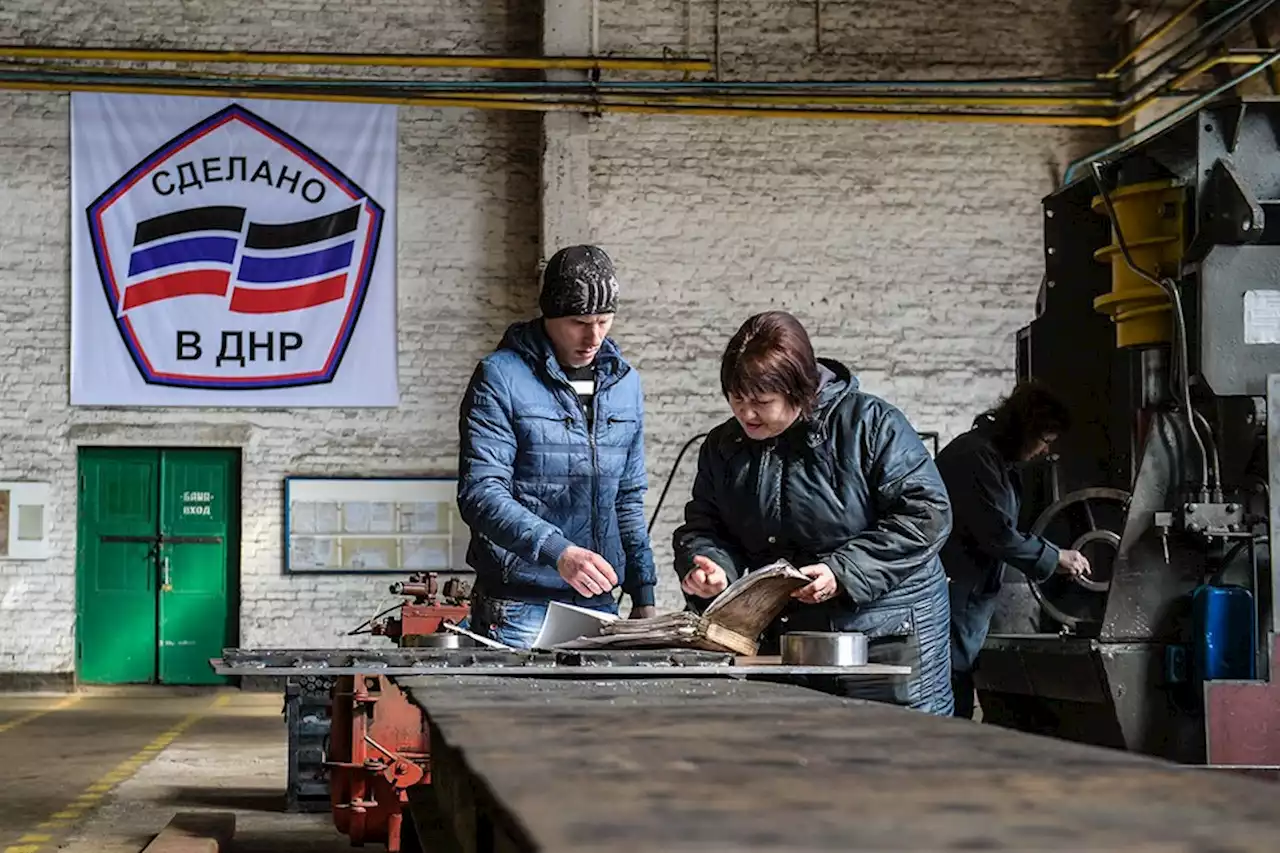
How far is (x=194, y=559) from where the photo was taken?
40.1 feet

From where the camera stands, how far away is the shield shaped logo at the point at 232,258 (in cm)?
1188

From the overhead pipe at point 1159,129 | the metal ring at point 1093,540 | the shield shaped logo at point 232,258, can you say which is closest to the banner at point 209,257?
the shield shaped logo at point 232,258

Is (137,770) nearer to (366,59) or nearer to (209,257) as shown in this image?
(209,257)

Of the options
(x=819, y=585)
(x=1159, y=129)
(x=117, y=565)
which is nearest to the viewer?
(x=819, y=585)

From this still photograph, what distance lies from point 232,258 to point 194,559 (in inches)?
87.6

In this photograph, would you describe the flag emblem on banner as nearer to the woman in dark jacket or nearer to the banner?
the banner

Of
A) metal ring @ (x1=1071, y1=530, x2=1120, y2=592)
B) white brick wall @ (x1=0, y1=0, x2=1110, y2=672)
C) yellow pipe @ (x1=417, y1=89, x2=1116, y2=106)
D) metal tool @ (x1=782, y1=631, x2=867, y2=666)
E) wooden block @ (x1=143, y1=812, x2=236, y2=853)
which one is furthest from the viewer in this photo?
white brick wall @ (x1=0, y1=0, x2=1110, y2=672)

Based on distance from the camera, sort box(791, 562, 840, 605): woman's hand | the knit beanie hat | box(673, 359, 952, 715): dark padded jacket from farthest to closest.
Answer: the knit beanie hat < box(673, 359, 952, 715): dark padded jacket < box(791, 562, 840, 605): woman's hand

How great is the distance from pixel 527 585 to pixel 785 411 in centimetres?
83

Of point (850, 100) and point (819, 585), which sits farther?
point (850, 100)

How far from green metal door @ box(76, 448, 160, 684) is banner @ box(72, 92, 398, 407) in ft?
1.77

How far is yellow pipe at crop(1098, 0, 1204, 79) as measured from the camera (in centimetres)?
1103

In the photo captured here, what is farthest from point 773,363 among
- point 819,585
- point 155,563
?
point 155,563

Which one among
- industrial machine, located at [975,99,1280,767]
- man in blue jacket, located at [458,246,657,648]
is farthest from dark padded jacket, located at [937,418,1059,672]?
man in blue jacket, located at [458,246,657,648]
